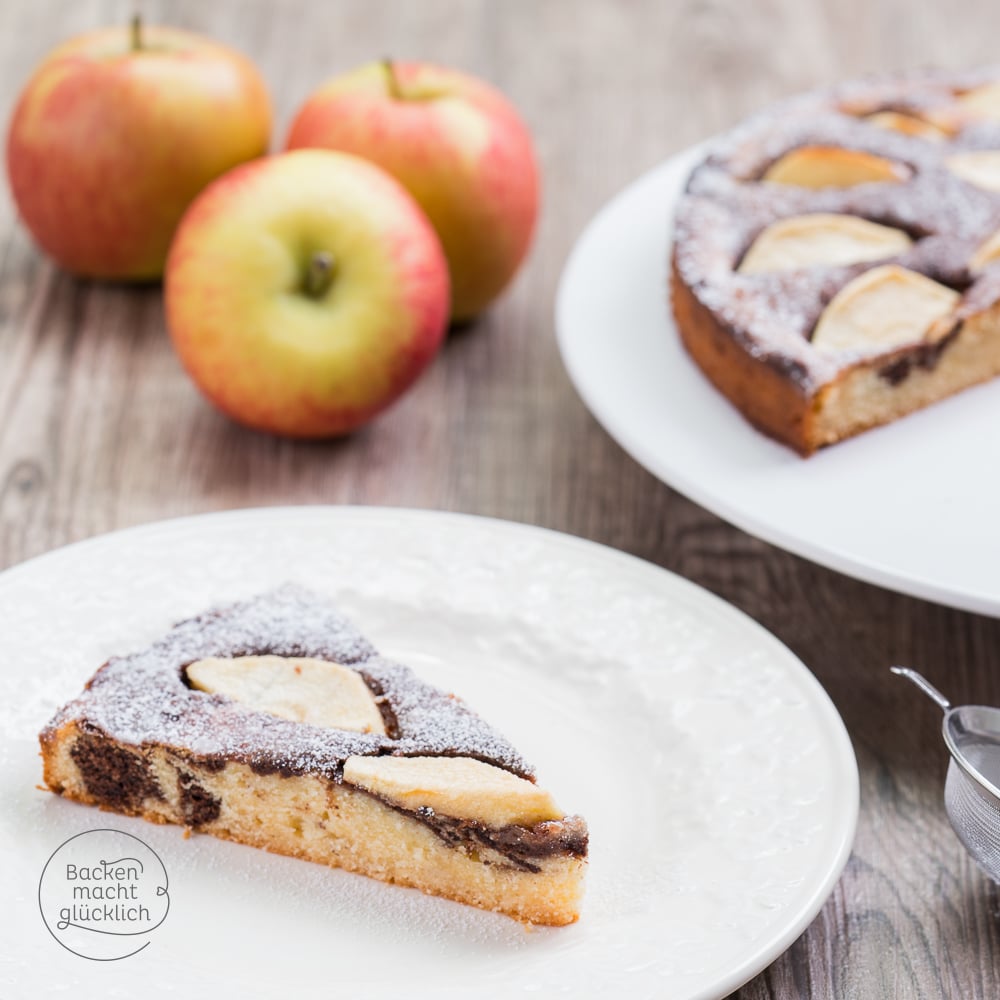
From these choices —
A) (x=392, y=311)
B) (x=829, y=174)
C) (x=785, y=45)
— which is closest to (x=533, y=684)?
(x=392, y=311)

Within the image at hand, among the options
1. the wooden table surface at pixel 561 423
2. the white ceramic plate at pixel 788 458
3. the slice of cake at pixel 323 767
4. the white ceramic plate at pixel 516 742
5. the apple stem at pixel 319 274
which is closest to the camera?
the white ceramic plate at pixel 516 742

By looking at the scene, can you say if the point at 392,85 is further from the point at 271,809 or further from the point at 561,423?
the point at 271,809

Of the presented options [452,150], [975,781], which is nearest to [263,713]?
[975,781]

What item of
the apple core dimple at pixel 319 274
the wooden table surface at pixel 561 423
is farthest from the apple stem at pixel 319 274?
the wooden table surface at pixel 561 423

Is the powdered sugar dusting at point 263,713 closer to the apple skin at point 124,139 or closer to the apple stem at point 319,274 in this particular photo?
the apple stem at point 319,274

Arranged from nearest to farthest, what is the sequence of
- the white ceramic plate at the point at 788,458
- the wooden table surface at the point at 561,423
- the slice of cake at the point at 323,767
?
1. the slice of cake at the point at 323,767
2. the wooden table surface at the point at 561,423
3. the white ceramic plate at the point at 788,458
